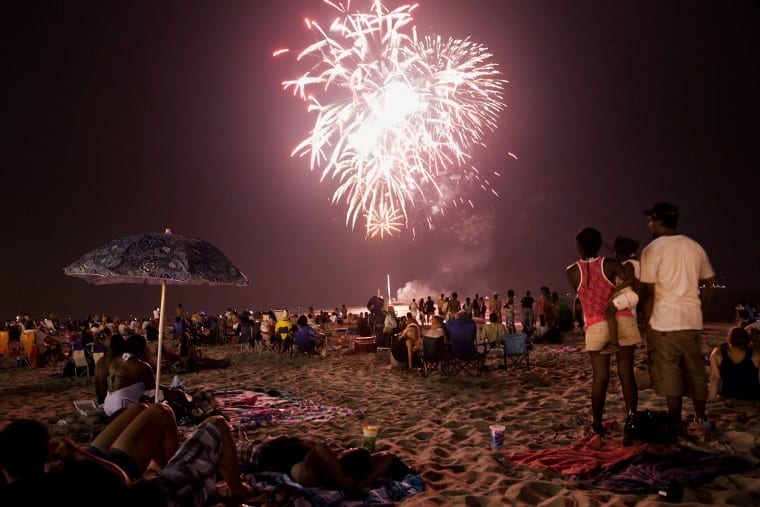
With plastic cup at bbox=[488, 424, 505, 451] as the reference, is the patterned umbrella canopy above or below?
above

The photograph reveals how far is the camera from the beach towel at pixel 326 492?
3096 millimetres

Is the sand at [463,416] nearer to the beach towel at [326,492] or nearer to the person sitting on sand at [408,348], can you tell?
the beach towel at [326,492]

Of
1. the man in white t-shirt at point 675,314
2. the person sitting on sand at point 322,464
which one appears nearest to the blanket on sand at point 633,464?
the man in white t-shirt at point 675,314

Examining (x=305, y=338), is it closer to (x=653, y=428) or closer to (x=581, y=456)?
(x=581, y=456)

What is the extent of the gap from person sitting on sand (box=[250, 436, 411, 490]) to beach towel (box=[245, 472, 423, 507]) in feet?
0.22

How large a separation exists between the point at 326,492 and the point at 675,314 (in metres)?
3.36

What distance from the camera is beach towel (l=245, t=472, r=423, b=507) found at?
310 centimetres

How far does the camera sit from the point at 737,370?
513 centimetres

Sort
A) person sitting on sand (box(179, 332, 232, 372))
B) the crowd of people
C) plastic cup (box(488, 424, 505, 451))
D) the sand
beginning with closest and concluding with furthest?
the crowd of people < the sand < plastic cup (box(488, 424, 505, 451)) < person sitting on sand (box(179, 332, 232, 372))

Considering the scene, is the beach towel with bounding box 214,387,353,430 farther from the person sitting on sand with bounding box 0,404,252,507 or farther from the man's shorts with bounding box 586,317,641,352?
the man's shorts with bounding box 586,317,641,352

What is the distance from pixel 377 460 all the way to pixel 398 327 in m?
10.3

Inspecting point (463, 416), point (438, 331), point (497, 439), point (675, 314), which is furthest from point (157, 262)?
point (438, 331)

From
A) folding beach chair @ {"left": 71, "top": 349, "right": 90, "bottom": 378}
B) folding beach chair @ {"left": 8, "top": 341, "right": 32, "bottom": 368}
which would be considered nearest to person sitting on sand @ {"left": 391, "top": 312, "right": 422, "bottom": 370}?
folding beach chair @ {"left": 71, "top": 349, "right": 90, "bottom": 378}

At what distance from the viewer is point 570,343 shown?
12.5m
